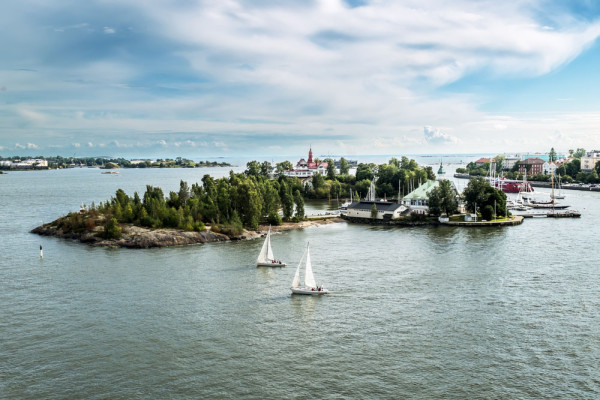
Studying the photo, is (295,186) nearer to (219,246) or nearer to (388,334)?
(219,246)

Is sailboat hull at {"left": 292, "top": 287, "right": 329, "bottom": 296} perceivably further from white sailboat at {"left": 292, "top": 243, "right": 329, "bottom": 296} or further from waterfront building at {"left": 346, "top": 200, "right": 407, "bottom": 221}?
waterfront building at {"left": 346, "top": 200, "right": 407, "bottom": 221}

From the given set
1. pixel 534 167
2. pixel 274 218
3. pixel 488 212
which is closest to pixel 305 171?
pixel 274 218

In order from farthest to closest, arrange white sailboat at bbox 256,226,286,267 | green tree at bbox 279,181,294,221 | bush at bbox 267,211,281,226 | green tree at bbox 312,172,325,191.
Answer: green tree at bbox 312,172,325,191 → green tree at bbox 279,181,294,221 → bush at bbox 267,211,281,226 → white sailboat at bbox 256,226,286,267

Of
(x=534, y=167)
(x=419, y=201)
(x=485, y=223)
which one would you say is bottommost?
(x=485, y=223)

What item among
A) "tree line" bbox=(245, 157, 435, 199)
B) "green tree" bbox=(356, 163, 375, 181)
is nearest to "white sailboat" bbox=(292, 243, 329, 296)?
"tree line" bbox=(245, 157, 435, 199)

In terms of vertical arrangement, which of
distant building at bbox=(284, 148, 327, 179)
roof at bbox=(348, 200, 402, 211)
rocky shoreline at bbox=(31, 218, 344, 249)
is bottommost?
rocky shoreline at bbox=(31, 218, 344, 249)

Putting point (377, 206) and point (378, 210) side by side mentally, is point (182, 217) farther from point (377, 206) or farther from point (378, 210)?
point (377, 206)

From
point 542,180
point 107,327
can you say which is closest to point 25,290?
point 107,327
